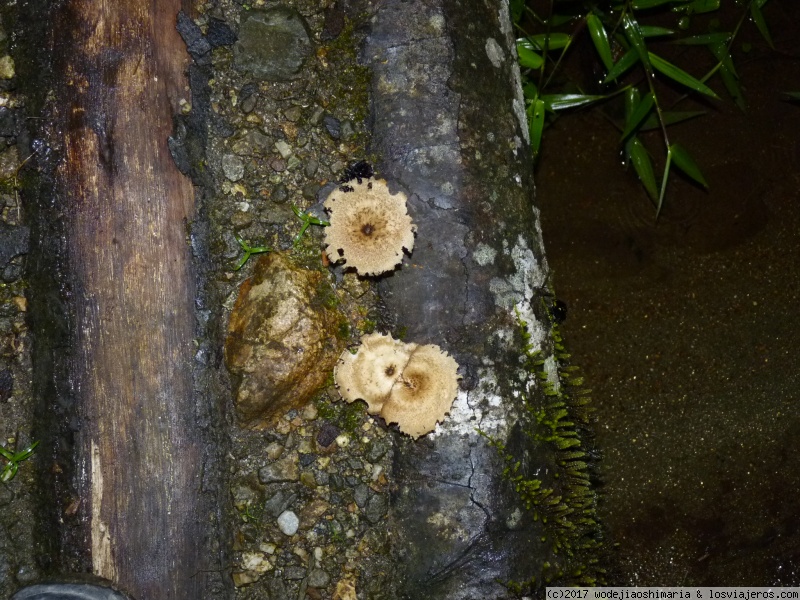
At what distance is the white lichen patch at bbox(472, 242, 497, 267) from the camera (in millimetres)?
2490

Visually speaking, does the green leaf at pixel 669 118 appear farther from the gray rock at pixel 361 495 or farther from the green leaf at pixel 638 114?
the gray rock at pixel 361 495

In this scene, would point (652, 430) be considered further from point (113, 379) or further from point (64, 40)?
point (64, 40)

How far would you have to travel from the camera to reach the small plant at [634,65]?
3.33 m

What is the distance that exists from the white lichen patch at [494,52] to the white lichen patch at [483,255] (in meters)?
0.79

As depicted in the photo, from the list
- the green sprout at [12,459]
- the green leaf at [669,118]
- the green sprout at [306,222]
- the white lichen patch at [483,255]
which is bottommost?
the green sprout at [12,459]

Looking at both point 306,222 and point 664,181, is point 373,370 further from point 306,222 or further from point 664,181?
point 664,181

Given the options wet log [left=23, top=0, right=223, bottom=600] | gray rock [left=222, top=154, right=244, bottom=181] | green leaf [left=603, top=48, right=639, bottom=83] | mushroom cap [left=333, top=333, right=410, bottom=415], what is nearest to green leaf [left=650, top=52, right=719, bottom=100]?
green leaf [left=603, top=48, right=639, bottom=83]

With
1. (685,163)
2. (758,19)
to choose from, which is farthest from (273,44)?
(758,19)

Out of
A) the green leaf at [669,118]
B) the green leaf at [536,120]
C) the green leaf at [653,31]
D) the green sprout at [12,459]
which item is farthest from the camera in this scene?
the green leaf at [669,118]

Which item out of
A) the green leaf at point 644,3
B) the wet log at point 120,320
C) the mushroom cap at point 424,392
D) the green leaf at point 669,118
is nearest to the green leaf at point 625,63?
the green leaf at point 644,3

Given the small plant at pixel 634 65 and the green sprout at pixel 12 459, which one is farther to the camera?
the small plant at pixel 634 65

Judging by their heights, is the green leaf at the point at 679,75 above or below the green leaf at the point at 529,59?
below

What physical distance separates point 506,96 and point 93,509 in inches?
92.1

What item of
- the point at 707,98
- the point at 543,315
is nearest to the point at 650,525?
the point at 543,315
